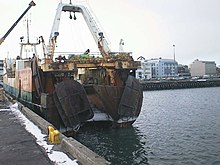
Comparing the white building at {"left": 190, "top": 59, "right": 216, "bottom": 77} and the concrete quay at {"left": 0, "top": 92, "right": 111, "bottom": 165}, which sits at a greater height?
the white building at {"left": 190, "top": 59, "right": 216, "bottom": 77}

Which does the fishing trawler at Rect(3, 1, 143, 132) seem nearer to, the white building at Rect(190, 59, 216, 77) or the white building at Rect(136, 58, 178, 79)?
the white building at Rect(136, 58, 178, 79)

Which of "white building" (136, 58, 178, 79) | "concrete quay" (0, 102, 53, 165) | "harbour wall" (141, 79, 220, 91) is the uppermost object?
"white building" (136, 58, 178, 79)

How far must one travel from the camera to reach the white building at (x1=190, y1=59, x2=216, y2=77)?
531 feet

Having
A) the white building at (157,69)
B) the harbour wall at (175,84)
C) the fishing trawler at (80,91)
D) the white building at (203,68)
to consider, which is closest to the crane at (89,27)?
the fishing trawler at (80,91)

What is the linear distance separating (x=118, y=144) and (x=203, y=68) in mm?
156740

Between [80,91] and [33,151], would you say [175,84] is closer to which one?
[80,91]

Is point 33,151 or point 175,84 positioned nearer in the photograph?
point 33,151

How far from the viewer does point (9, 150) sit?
8.65 meters

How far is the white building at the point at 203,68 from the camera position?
162 meters

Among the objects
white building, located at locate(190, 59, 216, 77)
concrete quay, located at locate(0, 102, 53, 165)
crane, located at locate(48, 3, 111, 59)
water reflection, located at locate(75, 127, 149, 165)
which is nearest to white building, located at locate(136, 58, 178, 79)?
white building, located at locate(190, 59, 216, 77)

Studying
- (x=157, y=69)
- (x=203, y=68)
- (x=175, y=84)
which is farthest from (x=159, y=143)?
(x=203, y=68)

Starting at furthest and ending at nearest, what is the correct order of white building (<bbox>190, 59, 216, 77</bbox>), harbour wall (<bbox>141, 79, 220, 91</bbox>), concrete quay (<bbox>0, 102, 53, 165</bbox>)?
1. white building (<bbox>190, 59, 216, 77</bbox>)
2. harbour wall (<bbox>141, 79, 220, 91</bbox>)
3. concrete quay (<bbox>0, 102, 53, 165</bbox>)

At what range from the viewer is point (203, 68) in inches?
6368

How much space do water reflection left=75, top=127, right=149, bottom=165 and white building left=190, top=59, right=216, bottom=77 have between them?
153 m
